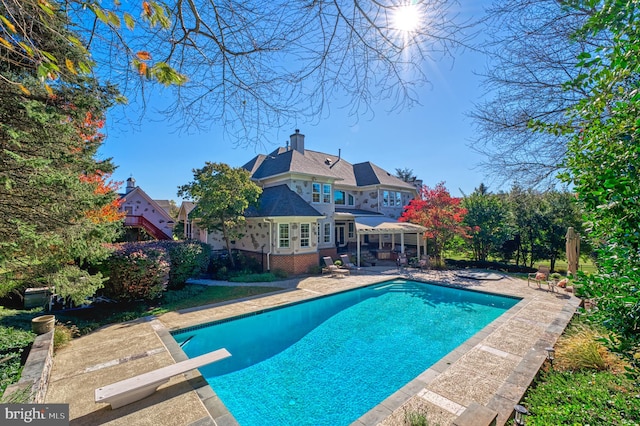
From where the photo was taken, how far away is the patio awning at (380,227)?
23656 millimetres

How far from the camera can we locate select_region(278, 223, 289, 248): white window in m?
20.9

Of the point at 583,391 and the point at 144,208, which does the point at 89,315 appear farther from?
the point at 144,208

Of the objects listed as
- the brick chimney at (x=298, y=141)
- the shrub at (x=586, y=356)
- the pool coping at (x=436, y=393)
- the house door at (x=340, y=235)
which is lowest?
the pool coping at (x=436, y=393)

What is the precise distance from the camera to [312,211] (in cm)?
2205

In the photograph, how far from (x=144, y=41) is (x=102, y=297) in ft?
41.8

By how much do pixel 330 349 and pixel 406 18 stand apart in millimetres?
9599

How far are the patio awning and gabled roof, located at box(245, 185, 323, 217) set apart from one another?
14.3ft

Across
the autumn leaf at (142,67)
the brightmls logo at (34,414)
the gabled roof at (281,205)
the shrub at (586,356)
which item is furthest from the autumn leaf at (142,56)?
the gabled roof at (281,205)

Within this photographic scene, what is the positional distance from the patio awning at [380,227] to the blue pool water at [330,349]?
Result: 855cm

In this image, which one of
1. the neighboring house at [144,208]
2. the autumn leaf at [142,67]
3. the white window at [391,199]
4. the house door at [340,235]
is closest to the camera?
the autumn leaf at [142,67]

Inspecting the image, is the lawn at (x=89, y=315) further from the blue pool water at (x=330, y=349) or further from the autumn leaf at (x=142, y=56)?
the autumn leaf at (x=142, y=56)

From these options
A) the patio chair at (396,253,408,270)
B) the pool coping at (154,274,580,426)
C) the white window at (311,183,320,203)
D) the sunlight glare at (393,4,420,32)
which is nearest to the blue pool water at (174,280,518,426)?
the pool coping at (154,274,580,426)

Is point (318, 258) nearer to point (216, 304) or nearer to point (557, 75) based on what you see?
point (216, 304)

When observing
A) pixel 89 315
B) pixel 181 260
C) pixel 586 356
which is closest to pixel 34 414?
pixel 89 315
